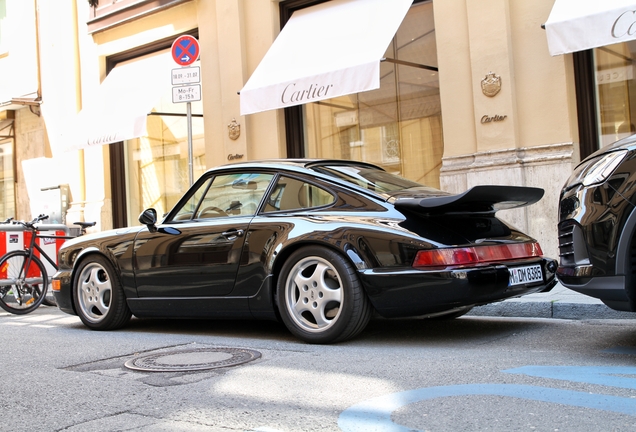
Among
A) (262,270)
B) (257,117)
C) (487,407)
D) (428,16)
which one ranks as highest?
(428,16)

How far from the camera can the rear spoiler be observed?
515 centimetres

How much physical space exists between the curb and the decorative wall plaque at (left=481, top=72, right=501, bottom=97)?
4107 millimetres

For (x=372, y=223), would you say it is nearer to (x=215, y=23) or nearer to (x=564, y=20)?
(x=564, y=20)

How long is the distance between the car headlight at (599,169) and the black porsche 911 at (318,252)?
0.60 metres

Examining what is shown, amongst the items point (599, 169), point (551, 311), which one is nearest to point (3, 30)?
point (551, 311)

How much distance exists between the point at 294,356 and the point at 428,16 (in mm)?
7598

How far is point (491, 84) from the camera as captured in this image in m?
10.1

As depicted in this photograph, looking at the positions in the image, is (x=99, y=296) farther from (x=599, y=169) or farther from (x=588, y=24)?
(x=588, y=24)

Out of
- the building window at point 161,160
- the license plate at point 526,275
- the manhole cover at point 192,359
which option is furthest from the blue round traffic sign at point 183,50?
the license plate at point 526,275

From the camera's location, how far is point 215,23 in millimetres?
13703

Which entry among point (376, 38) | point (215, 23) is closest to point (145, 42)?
point (215, 23)

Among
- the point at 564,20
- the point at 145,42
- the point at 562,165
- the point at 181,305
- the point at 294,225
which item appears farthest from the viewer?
the point at 145,42

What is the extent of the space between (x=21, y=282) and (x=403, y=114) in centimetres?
599

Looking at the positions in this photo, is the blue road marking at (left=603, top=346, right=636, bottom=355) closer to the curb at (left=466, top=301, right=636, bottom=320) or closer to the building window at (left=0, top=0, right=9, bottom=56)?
the curb at (left=466, top=301, right=636, bottom=320)
